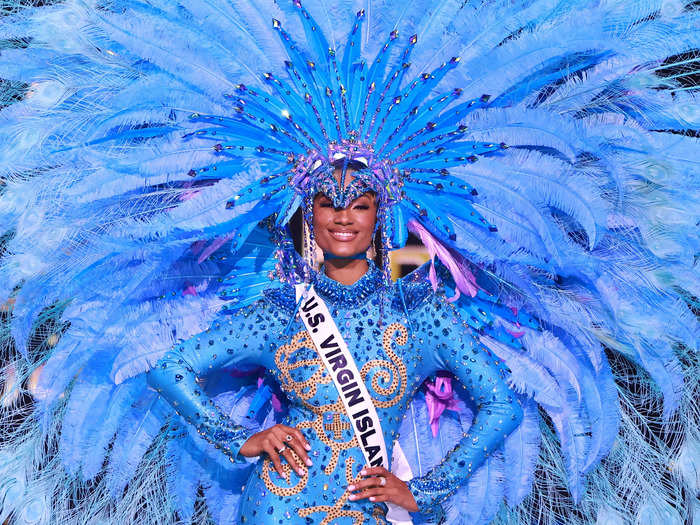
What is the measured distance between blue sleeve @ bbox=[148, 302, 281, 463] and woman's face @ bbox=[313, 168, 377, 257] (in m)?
0.46

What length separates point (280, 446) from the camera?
3.80m

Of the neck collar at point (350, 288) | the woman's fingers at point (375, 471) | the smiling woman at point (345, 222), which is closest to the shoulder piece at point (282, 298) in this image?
the neck collar at point (350, 288)

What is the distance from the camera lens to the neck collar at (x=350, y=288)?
392 cm

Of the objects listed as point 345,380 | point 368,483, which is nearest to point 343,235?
point 345,380

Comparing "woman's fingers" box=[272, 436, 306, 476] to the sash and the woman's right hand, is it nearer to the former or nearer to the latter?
the woman's right hand

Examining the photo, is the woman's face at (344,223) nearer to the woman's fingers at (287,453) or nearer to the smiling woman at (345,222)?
the smiling woman at (345,222)

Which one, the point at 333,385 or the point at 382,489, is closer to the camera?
the point at 382,489

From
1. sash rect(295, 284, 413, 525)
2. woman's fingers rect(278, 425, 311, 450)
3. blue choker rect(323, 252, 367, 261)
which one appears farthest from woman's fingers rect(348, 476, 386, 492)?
blue choker rect(323, 252, 367, 261)

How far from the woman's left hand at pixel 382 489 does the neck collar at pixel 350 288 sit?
2.33ft

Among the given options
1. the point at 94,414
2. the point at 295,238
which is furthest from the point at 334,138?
the point at 94,414

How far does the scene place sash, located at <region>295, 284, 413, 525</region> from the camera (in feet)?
12.7

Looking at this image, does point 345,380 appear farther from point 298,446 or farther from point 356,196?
point 356,196

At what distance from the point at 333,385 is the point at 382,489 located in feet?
1.54

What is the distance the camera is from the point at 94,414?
165 inches
